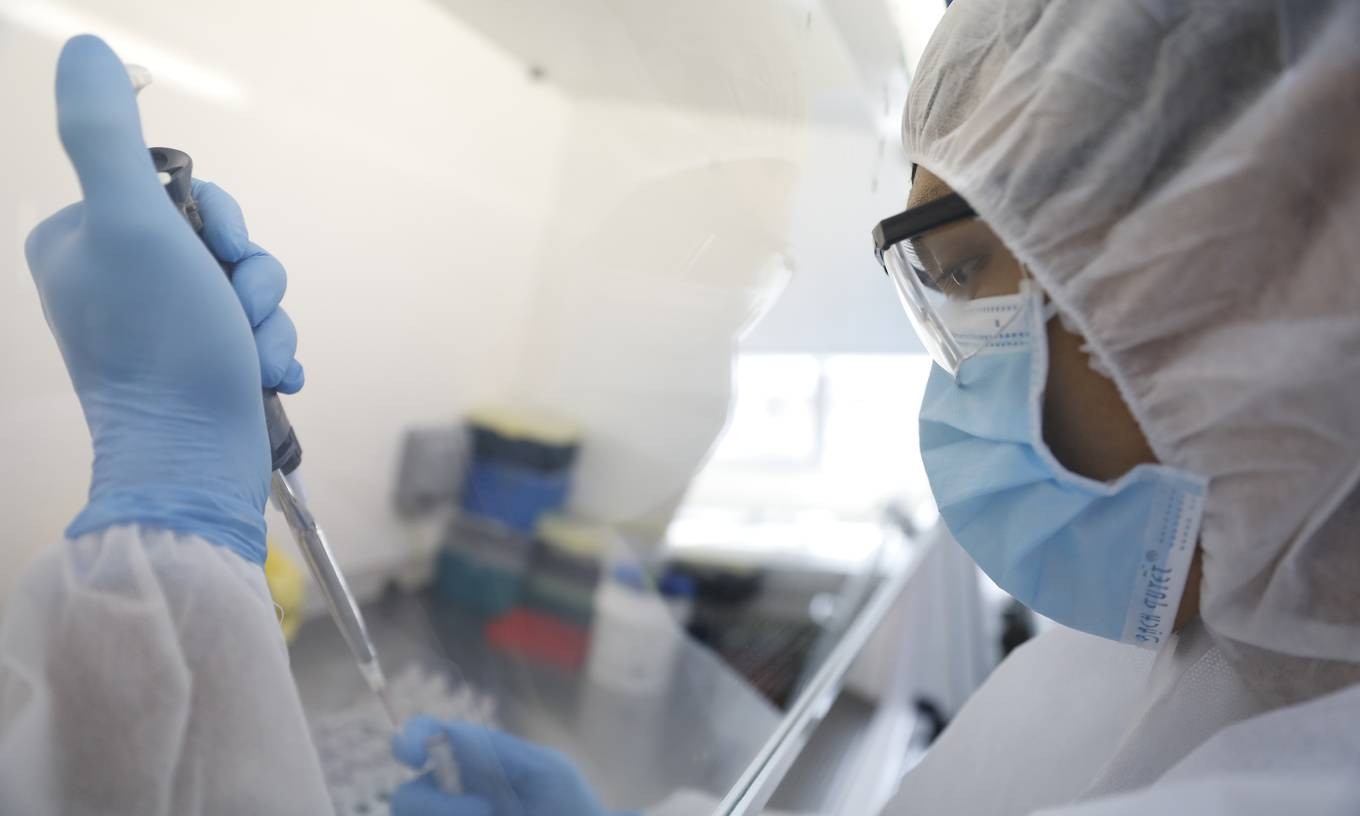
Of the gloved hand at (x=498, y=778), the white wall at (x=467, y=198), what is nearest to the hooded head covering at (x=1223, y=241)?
the white wall at (x=467, y=198)

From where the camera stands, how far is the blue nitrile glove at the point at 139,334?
0.37 meters

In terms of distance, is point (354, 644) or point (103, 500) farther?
point (354, 644)

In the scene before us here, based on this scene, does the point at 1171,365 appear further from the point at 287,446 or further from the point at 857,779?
the point at 857,779

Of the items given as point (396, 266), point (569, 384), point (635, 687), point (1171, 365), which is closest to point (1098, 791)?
point (1171, 365)

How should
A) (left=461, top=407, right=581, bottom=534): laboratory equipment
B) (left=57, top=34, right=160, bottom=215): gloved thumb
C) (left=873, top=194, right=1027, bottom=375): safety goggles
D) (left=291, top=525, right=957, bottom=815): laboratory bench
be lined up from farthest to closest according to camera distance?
(left=461, top=407, right=581, bottom=534): laboratory equipment < (left=291, top=525, right=957, bottom=815): laboratory bench < (left=873, top=194, right=1027, bottom=375): safety goggles < (left=57, top=34, right=160, bottom=215): gloved thumb

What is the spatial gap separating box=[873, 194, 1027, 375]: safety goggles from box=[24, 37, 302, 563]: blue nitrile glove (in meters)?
0.54

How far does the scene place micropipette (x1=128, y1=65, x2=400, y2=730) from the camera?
0.43 meters

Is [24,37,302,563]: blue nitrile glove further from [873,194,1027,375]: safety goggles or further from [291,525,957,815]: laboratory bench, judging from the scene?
[873,194,1027,375]: safety goggles

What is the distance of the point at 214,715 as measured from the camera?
0.40m

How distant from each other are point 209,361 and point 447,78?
2.45 feet

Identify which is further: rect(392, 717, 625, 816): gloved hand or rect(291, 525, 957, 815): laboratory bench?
rect(291, 525, 957, 815): laboratory bench

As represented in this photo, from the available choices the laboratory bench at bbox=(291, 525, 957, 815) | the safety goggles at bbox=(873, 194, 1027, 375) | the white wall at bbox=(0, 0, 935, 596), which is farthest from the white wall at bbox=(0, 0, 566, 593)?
the safety goggles at bbox=(873, 194, 1027, 375)

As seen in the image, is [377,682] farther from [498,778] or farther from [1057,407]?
[1057,407]

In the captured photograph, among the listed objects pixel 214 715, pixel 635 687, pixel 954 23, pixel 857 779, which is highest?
pixel 954 23
